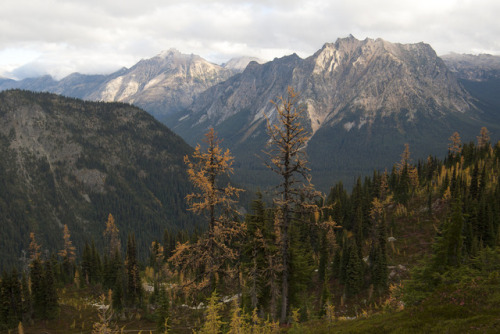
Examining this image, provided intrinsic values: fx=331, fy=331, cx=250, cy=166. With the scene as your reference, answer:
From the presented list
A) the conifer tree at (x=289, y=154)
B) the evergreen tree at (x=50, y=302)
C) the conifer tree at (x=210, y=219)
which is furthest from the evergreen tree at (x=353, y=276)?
→ the evergreen tree at (x=50, y=302)

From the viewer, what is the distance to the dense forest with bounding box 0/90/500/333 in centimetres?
2175

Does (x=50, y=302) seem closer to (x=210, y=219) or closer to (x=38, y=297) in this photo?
(x=38, y=297)

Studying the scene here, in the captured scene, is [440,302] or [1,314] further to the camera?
[1,314]

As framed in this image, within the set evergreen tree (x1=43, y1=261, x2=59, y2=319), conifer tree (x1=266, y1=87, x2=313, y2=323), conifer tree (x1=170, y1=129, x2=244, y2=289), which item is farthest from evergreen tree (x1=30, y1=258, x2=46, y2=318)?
conifer tree (x1=266, y1=87, x2=313, y2=323)

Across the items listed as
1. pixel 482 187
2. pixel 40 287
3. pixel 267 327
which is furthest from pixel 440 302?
pixel 482 187

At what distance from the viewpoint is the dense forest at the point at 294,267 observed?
21750 mm

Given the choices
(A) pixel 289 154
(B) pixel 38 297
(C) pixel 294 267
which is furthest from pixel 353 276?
(B) pixel 38 297

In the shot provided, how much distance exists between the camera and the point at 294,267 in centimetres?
3188

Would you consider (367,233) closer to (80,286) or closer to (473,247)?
(473,247)

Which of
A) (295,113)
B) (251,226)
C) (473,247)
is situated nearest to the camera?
(295,113)

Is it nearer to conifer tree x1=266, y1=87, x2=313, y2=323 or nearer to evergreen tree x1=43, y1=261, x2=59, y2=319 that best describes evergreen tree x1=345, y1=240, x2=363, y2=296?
conifer tree x1=266, y1=87, x2=313, y2=323

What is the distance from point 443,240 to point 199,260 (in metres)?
Result: 30.6

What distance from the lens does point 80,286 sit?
90562 mm

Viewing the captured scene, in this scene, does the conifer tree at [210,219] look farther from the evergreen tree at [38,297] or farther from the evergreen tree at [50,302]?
the evergreen tree at [38,297]
